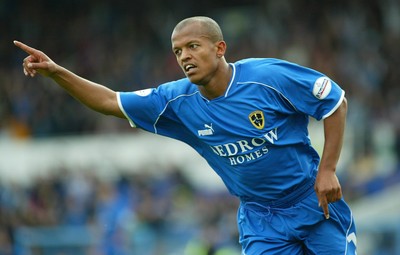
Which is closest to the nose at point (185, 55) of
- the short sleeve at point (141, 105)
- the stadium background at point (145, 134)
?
the short sleeve at point (141, 105)

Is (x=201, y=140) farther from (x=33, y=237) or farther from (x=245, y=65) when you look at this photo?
(x=33, y=237)

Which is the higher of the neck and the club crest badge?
the neck

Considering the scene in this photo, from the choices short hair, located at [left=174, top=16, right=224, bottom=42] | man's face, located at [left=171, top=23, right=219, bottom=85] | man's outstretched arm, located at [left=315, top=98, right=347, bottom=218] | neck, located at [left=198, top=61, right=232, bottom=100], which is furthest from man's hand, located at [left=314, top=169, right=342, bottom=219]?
short hair, located at [left=174, top=16, right=224, bottom=42]

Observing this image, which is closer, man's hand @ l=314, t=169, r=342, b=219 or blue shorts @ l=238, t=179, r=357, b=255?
man's hand @ l=314, t=169, r=342, b=219

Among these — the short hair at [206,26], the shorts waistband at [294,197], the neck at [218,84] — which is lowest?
the shorts waistband at [294,197]

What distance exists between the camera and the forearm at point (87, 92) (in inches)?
260

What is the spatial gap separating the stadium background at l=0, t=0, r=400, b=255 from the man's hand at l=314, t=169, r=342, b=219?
4613 millimetres

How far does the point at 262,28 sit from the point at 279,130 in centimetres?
1410

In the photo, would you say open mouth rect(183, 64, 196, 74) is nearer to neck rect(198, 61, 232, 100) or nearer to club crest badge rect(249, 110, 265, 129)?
neck rect(198, 61, 232, 100)

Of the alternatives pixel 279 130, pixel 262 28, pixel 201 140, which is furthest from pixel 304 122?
pixel 262 28

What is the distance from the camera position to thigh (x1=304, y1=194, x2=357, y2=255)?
6.64m

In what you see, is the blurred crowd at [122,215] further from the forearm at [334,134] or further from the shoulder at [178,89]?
the forearm at [334,134]

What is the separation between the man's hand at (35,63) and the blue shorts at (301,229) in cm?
166

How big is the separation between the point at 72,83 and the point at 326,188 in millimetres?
1788
